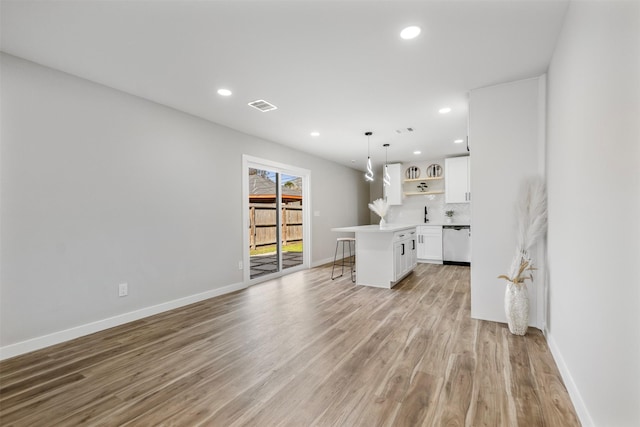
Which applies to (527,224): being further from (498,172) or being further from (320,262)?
(320,262)

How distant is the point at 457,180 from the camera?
22.3 feet

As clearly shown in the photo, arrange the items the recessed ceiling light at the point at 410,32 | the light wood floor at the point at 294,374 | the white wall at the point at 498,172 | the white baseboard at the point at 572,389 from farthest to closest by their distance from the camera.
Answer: the white wall at the point at 498,172 → the recessed ceiling light at the point at 410,32 → the light wood floor at the point at 294,374 → the white baseboard at the point at 572,389

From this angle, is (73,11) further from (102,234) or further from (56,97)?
(102,234)

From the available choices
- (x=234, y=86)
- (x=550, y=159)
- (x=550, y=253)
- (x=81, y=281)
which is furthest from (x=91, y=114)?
(x=550, y=253)

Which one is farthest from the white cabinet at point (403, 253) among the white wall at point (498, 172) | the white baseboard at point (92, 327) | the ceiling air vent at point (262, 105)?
the white baseboard at point (92, 327)

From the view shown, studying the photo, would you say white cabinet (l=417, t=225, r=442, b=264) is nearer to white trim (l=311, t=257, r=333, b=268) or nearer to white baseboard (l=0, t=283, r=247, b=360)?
white trim (l=311, t=257, r=333, b=268)

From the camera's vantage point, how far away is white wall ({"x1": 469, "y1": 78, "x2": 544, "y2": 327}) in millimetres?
2895

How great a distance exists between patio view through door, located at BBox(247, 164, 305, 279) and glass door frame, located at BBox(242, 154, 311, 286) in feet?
0.13

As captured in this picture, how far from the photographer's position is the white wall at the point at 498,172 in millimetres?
2895

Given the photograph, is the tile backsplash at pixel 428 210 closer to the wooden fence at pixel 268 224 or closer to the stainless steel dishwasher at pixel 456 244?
the stainless steel dishwasher at pixel 456 244

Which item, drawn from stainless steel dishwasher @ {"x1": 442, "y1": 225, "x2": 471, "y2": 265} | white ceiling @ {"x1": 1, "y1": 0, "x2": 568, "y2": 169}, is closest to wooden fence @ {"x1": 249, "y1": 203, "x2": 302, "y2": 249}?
white ceiling @ {"x1": 1, "y1": 0, "x2": 568, "y2": 169}

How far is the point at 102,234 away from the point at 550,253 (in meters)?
4.23

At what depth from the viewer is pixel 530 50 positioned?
243 cm

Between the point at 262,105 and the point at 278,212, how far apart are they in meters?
2.34
